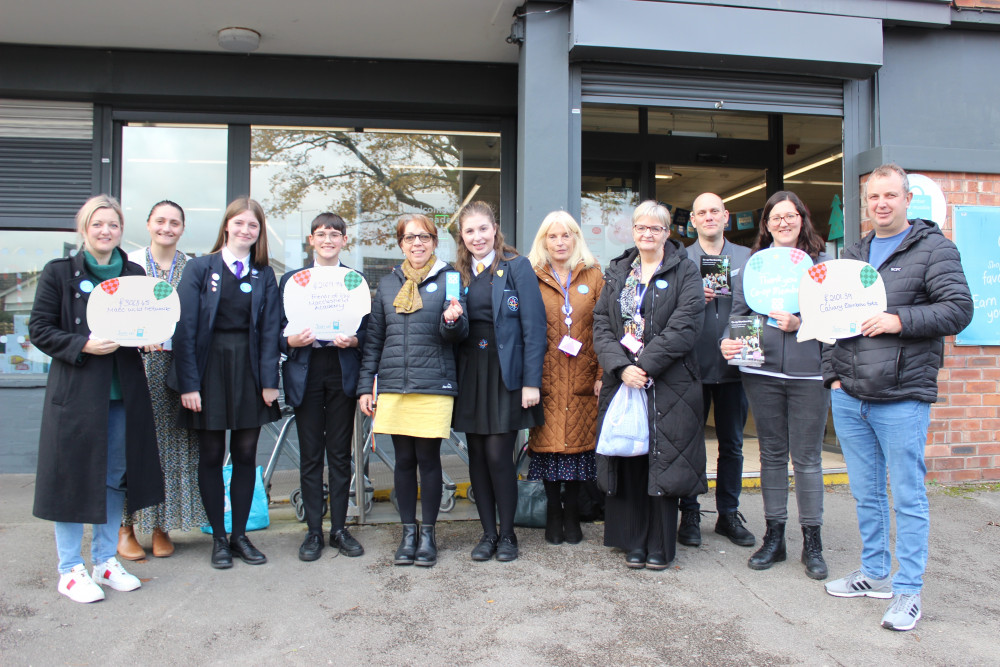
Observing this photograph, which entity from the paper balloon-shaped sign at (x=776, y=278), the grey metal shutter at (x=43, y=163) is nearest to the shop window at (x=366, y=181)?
the grey metal shutter at (x=43, y=163)

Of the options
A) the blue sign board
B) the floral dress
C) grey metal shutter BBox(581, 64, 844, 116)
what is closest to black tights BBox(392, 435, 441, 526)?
the floral dress

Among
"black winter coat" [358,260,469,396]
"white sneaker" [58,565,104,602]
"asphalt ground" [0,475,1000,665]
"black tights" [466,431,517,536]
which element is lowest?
"asphalt ground" [0,475,1000,665]

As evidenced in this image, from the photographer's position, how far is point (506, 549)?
393cm

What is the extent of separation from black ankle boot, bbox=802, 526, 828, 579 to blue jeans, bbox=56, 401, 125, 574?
3.60m

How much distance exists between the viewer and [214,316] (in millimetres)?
3725

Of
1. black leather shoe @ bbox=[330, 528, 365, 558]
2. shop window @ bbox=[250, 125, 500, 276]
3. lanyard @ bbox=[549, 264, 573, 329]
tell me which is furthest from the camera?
shop window @ bbox=[250, 125, 500, 276]

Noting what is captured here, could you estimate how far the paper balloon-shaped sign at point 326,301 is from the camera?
152 inches

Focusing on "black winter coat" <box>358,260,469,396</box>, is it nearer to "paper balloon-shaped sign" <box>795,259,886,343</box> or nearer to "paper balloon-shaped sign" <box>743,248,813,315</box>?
"paper balloon-shaped sign" <box>743,248,813,315</box>

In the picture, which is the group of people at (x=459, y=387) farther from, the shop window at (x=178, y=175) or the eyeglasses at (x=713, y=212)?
the shop window at (x=178, y=175)

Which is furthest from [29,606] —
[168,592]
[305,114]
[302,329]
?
[305,114]

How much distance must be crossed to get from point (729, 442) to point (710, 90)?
116 inches

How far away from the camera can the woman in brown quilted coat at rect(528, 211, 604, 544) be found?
410 cm

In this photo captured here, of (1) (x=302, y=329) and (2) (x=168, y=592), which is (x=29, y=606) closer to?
(2) (x=168, y=592)

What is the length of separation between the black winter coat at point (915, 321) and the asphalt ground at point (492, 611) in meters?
1.08
